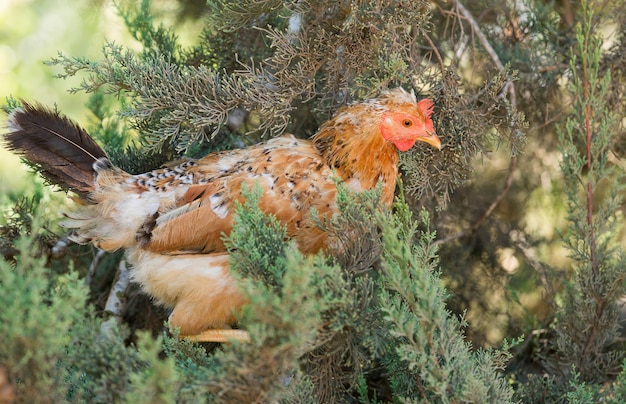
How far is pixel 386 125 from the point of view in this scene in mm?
1985

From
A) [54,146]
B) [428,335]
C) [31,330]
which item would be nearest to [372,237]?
[428,335]

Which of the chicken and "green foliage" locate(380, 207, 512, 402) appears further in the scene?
the chicken

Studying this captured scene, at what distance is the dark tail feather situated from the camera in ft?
6.33

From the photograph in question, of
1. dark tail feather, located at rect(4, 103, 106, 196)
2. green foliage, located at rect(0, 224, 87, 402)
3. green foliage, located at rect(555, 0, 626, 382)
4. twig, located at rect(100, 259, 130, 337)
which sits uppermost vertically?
dark tail feather, located at rect(4, 103, 106, 196)

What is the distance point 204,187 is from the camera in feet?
6.35

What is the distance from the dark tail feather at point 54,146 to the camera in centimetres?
193

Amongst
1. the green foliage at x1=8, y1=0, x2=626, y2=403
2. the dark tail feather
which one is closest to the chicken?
the dark tail feather

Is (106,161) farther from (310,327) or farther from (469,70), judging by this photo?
(469,70)

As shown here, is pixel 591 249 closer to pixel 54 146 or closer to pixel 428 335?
pixel 428 335

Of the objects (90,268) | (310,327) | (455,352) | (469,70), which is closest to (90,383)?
(310,327)

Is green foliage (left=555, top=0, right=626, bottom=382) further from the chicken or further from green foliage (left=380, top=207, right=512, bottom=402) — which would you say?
green foliage (left=380, top=207, right=512, bottom=402)

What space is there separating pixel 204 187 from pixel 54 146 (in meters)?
0.53

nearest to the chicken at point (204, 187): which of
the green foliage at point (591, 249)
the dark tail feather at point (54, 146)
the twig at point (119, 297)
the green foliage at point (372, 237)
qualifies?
the dark tail feather at point (54, 146)

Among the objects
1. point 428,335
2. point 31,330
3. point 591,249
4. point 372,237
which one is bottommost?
point 591,249
